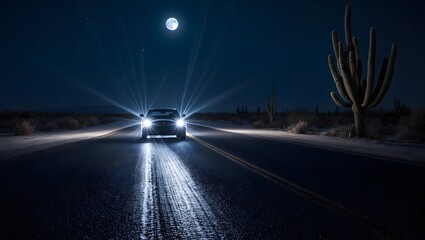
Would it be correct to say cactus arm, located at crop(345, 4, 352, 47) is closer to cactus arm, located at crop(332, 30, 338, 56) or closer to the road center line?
cactus arm, located at crop(332, 30, 338, 56)

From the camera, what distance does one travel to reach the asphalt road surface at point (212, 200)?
4418 mm

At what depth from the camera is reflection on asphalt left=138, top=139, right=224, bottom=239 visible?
14.2 feet

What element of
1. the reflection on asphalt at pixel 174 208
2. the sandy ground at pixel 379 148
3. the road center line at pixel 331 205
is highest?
the reflection on asphalt at pixel 174 208

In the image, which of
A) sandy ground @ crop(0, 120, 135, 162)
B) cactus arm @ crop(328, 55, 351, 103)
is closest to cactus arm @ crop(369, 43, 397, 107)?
cactus arm @ crop(328, 55, 351, 103)

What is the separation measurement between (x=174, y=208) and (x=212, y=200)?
75 cm

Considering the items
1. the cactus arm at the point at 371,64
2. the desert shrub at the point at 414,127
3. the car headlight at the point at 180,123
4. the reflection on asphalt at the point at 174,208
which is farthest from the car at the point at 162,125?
the desert shrub at the point at 414,127

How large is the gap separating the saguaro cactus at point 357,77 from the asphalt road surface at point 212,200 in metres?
11.1

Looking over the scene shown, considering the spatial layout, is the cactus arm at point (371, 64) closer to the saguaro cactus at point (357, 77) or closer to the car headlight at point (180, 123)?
the saguaro cactus at point (357, 77)

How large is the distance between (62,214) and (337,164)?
766 cm

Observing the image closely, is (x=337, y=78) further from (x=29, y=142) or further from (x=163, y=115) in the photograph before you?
(x=29, y=142)

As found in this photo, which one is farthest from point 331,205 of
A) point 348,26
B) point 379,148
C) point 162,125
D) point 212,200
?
A: point 348,26

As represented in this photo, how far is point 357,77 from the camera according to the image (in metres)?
21.8

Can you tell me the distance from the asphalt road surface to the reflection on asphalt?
14 mm

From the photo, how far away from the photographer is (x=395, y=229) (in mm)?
4465
